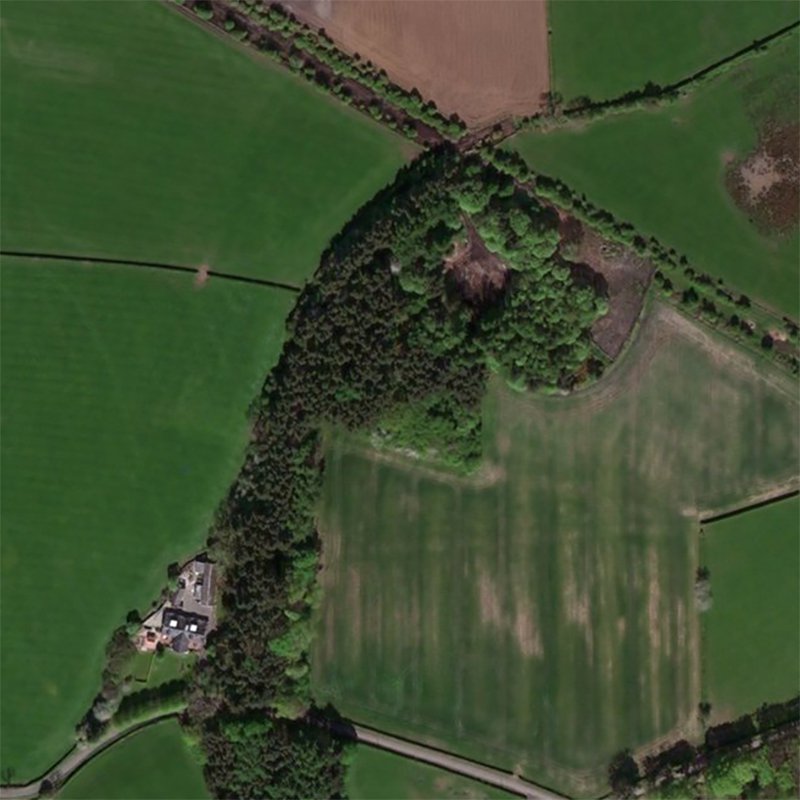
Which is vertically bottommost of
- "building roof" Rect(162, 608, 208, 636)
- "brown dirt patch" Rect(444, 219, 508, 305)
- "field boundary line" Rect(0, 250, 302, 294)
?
"building roof" Rect(162, 608, 208, 636)

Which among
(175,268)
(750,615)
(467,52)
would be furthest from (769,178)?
(175,268)

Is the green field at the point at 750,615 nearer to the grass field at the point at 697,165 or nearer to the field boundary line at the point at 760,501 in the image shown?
the field boundary line at the point at 760,501

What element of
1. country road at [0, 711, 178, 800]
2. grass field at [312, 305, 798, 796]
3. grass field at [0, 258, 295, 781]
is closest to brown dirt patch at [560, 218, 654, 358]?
grass field at [312, 305, 798, 796]

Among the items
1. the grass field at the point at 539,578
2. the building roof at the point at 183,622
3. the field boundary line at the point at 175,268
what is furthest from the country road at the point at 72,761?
the field boundary line at the point at 175,268

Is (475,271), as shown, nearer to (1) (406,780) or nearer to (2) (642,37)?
(2) (642,37)

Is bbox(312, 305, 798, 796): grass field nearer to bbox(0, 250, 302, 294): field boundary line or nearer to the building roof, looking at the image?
the building roof
